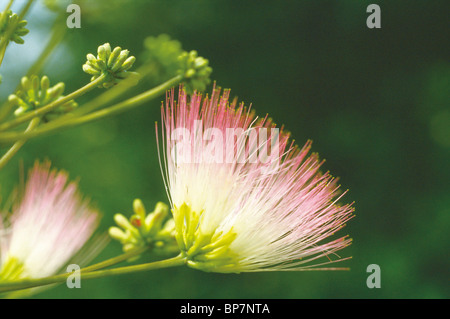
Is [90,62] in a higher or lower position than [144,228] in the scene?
higher

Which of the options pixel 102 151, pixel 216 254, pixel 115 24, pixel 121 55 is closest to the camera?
pixel 121 55

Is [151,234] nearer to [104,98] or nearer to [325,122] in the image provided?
[104,98]

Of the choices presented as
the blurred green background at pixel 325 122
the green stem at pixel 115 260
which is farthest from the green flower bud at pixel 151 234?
the blurred green background at pixel 325 122

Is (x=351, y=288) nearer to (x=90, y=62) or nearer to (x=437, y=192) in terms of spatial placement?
(x=437, y=192)

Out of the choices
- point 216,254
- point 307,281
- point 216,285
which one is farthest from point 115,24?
point 216,254

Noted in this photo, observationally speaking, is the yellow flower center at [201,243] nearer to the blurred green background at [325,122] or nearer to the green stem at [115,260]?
the green stem at [115,260]

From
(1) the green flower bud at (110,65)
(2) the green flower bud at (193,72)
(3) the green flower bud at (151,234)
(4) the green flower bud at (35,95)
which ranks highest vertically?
(2) the green flower bud at (193,72)

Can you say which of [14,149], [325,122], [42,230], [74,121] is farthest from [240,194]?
[325,122]
